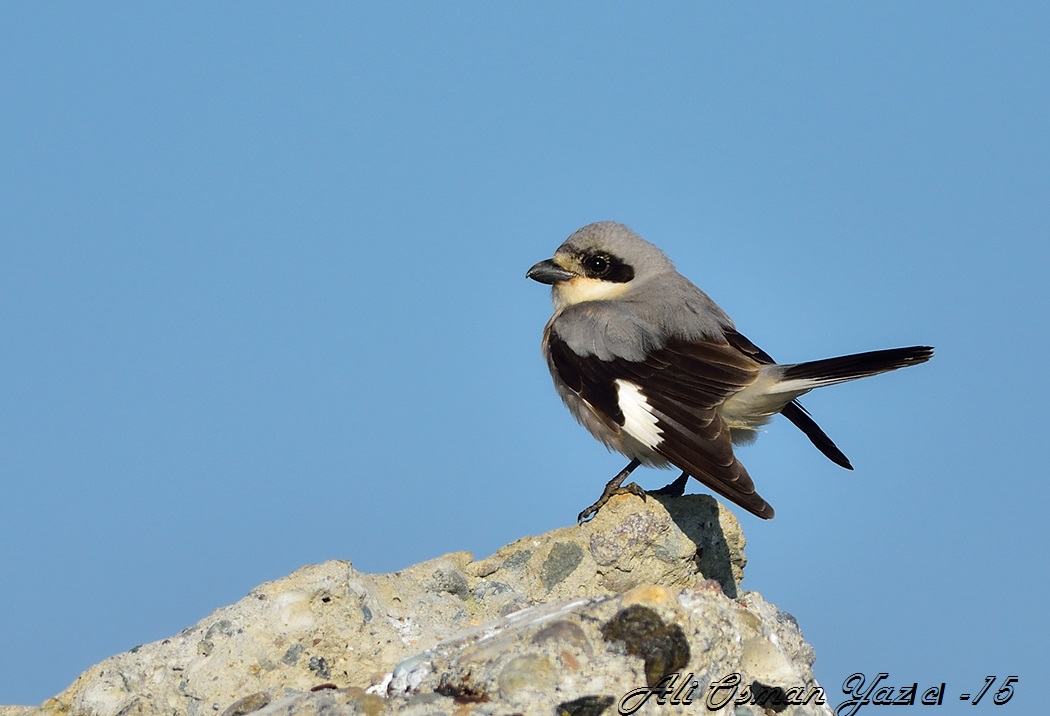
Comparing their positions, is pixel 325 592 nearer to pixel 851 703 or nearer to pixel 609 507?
pixel 609 507

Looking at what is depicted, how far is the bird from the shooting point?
20.6ft

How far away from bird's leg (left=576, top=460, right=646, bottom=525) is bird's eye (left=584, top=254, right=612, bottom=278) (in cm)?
133

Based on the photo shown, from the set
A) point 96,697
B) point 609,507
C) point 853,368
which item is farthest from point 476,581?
point 853,368

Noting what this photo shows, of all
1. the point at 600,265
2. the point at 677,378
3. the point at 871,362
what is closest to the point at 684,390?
the point at 677,378

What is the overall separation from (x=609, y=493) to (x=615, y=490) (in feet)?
0.12

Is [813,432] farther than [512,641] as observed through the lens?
Yes

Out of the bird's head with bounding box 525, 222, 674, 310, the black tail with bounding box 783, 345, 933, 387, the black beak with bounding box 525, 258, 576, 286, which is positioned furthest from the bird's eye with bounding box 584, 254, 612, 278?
the black tail with bounding box 783, 345, 933, 387

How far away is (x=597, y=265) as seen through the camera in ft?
25.2

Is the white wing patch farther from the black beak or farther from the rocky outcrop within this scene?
the black beak

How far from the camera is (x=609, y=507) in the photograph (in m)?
5.66

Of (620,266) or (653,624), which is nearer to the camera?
(653,624)

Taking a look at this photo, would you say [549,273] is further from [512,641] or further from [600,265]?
[512,641]

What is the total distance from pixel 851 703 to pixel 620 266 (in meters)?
3.63

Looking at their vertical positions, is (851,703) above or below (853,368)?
below
